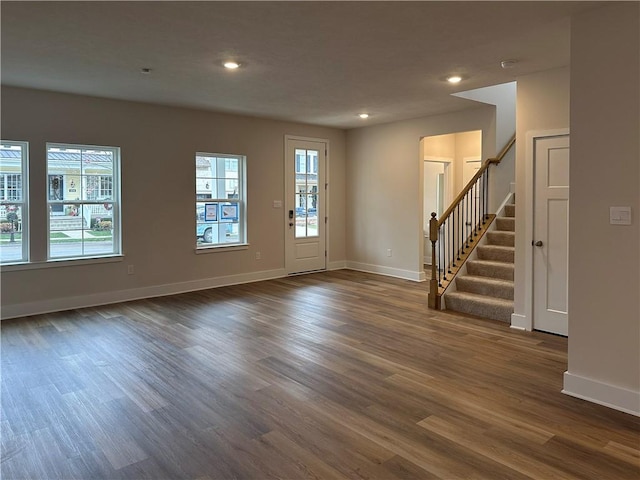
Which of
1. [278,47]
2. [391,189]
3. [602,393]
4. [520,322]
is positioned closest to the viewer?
[602,393]

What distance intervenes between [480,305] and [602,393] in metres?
2.20

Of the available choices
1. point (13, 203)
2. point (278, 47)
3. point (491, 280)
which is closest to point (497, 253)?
point (491, 280)

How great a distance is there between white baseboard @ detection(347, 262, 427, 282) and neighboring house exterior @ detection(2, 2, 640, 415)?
0.03 m

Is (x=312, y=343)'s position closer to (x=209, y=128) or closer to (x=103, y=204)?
(x=103, y=204)

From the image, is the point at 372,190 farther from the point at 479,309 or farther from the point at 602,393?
the point at 602,393

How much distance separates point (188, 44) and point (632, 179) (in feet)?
10.9

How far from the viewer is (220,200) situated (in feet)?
23.1

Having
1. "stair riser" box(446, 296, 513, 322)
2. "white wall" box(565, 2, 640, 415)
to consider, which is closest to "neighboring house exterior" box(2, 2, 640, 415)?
"white wall" box(565, 2, 640, 415)

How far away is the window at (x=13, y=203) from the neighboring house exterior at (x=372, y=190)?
119 millimetres

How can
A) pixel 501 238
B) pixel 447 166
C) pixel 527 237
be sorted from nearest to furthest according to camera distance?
1. pixel 527 237
2. pixel 501 238
3. pixel 447 166

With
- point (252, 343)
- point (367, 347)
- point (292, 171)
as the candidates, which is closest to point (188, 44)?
point (252, 343)

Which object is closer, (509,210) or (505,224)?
(505,224)

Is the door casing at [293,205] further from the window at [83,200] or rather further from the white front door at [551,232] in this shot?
the white front door at [551,232]

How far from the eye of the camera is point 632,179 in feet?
9.37
